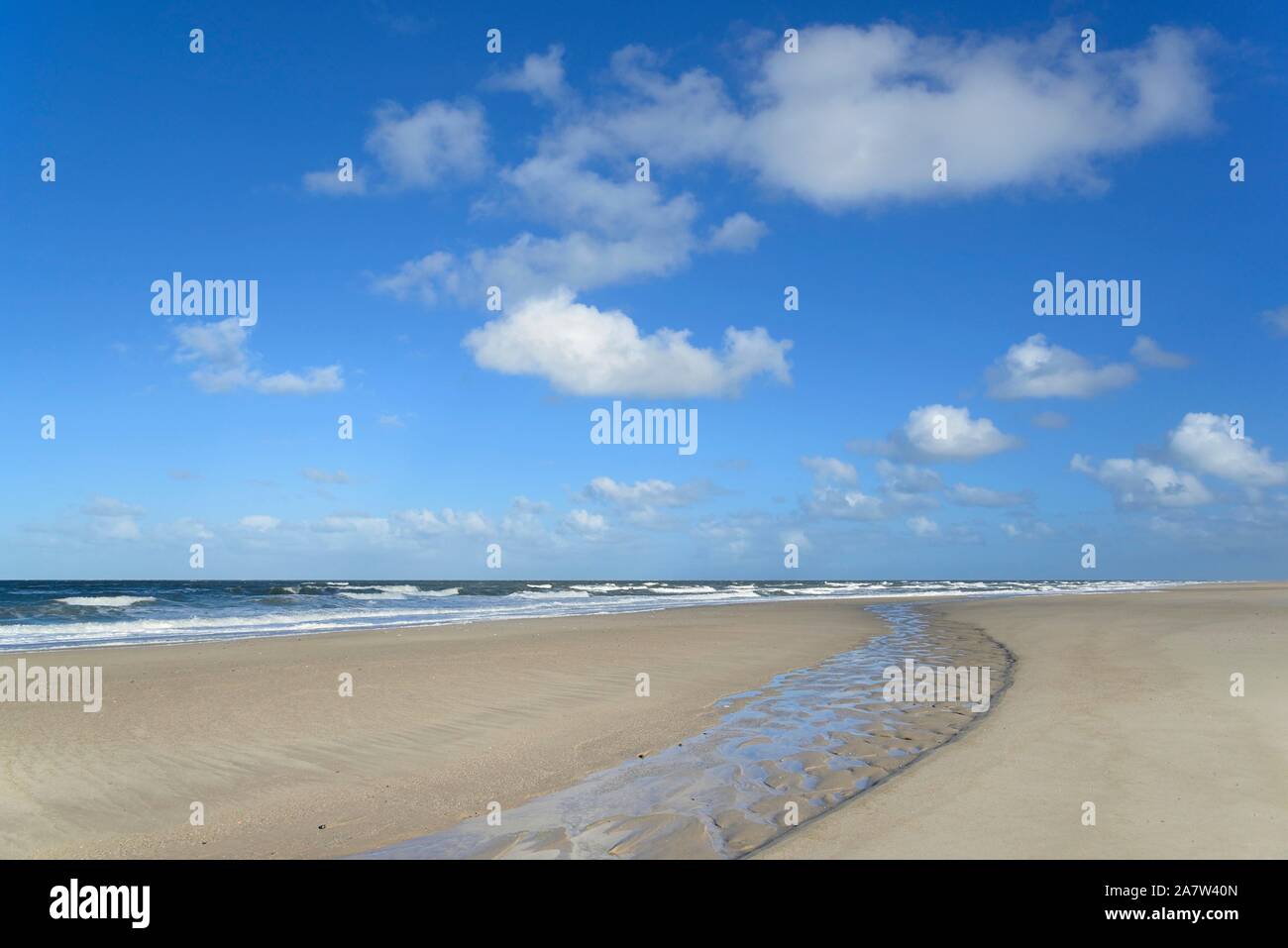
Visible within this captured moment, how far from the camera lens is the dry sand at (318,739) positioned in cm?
709

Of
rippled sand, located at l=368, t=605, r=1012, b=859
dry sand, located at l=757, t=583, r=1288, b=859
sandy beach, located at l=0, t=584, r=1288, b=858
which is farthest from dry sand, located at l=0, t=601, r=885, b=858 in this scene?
dry sand, located at l=757, t=583, r=1288, b=859

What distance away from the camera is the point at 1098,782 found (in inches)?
284

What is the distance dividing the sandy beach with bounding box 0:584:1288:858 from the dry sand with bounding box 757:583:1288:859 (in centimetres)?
3

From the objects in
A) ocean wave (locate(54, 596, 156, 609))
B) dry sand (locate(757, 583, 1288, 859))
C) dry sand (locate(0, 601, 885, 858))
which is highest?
dry sand (locate(757, 583, 1288, 859))

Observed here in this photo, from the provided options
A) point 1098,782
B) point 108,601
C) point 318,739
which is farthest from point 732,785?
point 108,601

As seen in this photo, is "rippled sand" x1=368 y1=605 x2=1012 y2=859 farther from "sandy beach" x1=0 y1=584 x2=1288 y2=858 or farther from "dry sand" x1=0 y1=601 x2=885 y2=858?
"dry sand" x1=0 y1=601 x2=885 y2=858

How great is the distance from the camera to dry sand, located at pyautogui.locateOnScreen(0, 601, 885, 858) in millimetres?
7090

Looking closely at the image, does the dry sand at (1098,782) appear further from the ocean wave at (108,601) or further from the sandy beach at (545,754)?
the ocean wave at (108,601)

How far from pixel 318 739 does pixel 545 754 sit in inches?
127

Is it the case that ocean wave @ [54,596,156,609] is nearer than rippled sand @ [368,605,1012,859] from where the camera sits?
No

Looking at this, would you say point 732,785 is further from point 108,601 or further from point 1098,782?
point 108,601

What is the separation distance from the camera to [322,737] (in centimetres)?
1047

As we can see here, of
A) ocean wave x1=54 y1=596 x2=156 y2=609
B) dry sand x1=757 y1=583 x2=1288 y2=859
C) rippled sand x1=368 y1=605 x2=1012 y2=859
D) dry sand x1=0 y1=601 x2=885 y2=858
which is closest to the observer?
dry sand x1=757 y1=583 x2=1288 y2=859
